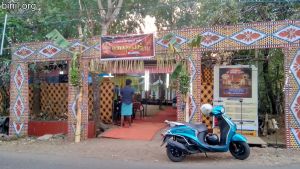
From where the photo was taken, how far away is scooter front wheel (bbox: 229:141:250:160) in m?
7.88

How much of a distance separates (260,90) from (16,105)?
976cm

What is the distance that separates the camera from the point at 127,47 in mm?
10695

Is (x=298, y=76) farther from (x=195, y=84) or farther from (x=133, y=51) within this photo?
(x=133, y=51)

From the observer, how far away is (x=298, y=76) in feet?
29.7

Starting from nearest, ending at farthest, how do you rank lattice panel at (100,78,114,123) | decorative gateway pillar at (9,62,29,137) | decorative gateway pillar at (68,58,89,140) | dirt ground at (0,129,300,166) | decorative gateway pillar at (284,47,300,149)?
1. dirt ground at (0,129,300,166)
2. decorative gateway pillar at (284,47,300,149)
3. decorative gateway pillar at (68,58,89,140)
4. decorative gateway pillar at (9,62,29,137)
5. lattice panel at (100,78,114,123)

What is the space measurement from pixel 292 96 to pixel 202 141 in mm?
2953

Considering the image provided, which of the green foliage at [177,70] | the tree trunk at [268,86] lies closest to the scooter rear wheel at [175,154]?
the green foliage at [177,70]

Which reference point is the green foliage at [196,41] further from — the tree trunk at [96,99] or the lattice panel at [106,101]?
the lattice panel at [106,101]

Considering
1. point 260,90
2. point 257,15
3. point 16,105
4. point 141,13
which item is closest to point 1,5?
point 16,105

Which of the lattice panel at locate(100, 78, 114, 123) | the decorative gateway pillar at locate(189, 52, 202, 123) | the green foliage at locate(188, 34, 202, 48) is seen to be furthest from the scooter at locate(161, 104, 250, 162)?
the lattice panel at locate(100, 78, 114, 123)

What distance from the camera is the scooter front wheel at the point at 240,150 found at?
7.88 metres


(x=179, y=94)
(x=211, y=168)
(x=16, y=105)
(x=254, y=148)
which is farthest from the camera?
(x=16, y=105)

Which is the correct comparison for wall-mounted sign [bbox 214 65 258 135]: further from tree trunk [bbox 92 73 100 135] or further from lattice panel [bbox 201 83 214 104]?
tree trunk [bbox 92 73 100 135]

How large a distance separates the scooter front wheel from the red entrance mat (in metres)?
3.51
